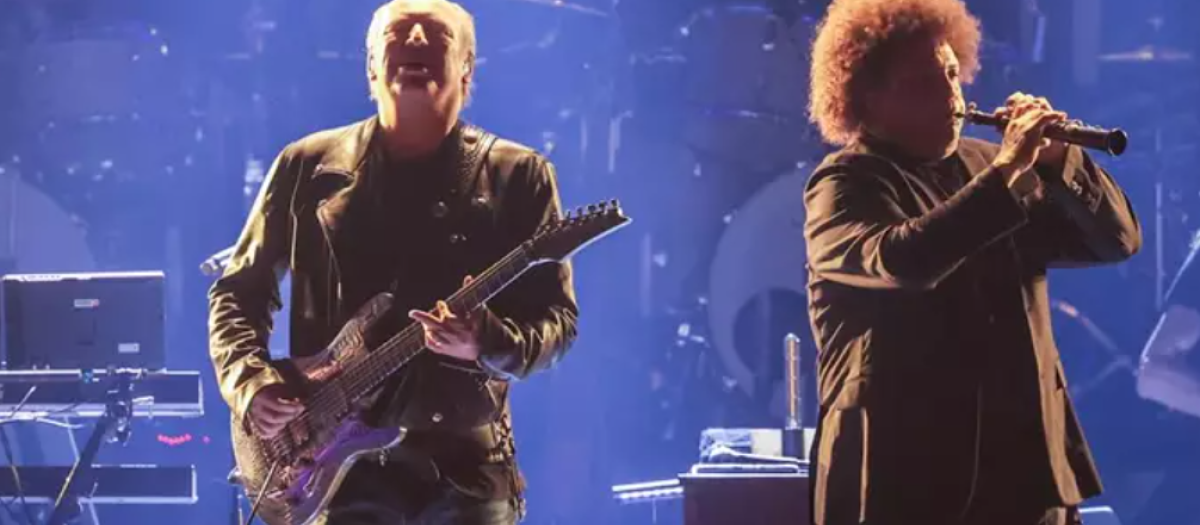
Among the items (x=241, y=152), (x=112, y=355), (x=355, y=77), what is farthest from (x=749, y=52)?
(x=112, y=355)

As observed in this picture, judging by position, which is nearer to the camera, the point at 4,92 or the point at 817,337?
the point at 817,337

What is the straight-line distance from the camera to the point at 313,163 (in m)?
3.15

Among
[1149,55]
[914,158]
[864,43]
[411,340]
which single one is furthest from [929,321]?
[1149,55]

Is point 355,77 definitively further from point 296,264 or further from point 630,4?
point 296,264

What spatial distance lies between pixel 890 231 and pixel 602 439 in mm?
5020

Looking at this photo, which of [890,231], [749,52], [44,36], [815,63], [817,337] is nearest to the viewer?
[890,231]

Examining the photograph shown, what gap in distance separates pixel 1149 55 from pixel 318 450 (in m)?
5.60

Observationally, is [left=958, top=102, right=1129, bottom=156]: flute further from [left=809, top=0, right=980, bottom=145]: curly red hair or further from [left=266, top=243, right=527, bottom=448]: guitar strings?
[left=266, top=243, right=527, bottom=448]: guitar strings

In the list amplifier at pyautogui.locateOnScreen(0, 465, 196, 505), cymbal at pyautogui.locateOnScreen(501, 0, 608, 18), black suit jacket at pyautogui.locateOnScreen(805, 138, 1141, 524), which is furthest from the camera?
cymbal at pyautogui.locateOnScreen(501, 0, 608, 18)

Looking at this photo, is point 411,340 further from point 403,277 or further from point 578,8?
point 578,8

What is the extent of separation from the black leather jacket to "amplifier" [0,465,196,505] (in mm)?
3345

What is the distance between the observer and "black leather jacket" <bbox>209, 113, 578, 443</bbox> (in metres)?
2.97

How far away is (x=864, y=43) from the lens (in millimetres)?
2805

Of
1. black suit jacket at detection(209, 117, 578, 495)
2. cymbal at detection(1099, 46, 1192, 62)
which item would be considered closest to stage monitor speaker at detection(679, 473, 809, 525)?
black suit jacket at detection(209, 117, 578, 495)
